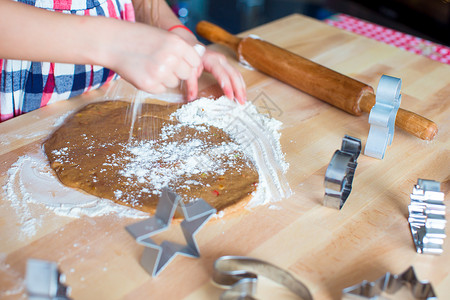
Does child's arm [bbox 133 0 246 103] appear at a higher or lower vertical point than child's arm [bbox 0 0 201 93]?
lower

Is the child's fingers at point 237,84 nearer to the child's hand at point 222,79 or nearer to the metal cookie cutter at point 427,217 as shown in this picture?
the child's hand at point 222,79

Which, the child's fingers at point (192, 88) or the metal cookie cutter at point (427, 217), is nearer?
the metal cookie cutter at point (427, 217)

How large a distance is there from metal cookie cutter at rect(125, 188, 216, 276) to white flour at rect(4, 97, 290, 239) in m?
0.11

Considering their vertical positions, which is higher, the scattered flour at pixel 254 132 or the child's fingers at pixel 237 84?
the child's fingers at pixel 237 84

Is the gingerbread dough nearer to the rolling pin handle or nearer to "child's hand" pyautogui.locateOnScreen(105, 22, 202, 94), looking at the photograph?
"child's hand" pyautogui.locateOnScreen(105, 22, 202, 94)

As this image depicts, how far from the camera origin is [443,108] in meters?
1.08

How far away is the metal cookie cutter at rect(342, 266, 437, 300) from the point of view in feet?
1.90

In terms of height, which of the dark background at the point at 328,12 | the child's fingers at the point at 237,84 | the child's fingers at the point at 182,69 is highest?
the child's fingers at the point at 182,69

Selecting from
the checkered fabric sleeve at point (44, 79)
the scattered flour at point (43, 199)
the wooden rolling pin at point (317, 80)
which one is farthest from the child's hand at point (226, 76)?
the scattered flour at point (43, 199)

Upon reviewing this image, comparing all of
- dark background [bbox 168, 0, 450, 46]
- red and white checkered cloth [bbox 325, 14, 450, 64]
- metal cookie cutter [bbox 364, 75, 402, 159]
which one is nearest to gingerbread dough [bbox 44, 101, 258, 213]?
metal cookie cutter [bbox 364, 75, 402, 159]

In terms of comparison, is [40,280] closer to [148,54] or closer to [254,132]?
[148,54]

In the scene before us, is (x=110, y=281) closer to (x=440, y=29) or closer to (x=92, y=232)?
(x=92, y=232)

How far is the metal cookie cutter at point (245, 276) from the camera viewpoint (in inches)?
23.4

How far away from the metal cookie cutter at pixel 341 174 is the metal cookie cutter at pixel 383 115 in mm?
109
